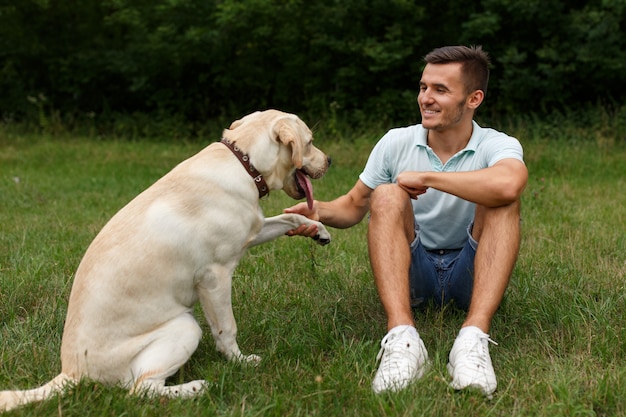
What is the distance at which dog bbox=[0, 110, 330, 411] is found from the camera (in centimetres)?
302

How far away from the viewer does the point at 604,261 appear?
484 centimetres

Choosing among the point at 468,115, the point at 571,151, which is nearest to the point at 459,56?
the point at 468,115

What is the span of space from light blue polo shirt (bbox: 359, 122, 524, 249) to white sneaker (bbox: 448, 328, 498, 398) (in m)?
0.79

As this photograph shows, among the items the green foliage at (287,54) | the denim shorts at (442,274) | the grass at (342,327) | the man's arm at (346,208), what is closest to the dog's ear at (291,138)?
the man's arm at (346,208)

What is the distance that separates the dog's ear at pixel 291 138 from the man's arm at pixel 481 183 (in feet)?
1.91

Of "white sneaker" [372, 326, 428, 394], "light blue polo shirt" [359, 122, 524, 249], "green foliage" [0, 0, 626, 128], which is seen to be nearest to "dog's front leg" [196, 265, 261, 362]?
"white sneaker" [372, 326, 428, 394]

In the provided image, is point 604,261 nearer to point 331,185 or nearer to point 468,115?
point 468,115

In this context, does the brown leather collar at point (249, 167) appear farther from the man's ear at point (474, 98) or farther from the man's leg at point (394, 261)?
the man's ear at point (474, 98)

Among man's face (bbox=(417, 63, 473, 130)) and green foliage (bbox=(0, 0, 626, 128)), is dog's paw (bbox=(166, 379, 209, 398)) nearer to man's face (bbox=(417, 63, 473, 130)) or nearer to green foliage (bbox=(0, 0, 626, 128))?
man's face (bbox=(417, 63, 473, 130))

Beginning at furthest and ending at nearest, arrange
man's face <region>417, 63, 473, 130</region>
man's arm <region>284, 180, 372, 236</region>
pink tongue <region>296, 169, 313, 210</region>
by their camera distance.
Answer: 1. man's arm <region>284, 180, 372, 236</region>
2. man's face <region>417, 63, 473, 130</region>
3. pink tongue <region>296, 169, 313, 210</region>

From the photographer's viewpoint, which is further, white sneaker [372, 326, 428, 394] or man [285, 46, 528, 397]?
man [285, 46, 528, 397]

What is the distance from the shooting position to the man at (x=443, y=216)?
129 inches

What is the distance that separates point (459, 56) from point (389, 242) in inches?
45.7

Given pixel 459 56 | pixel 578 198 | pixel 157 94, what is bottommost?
pixel 157 94
